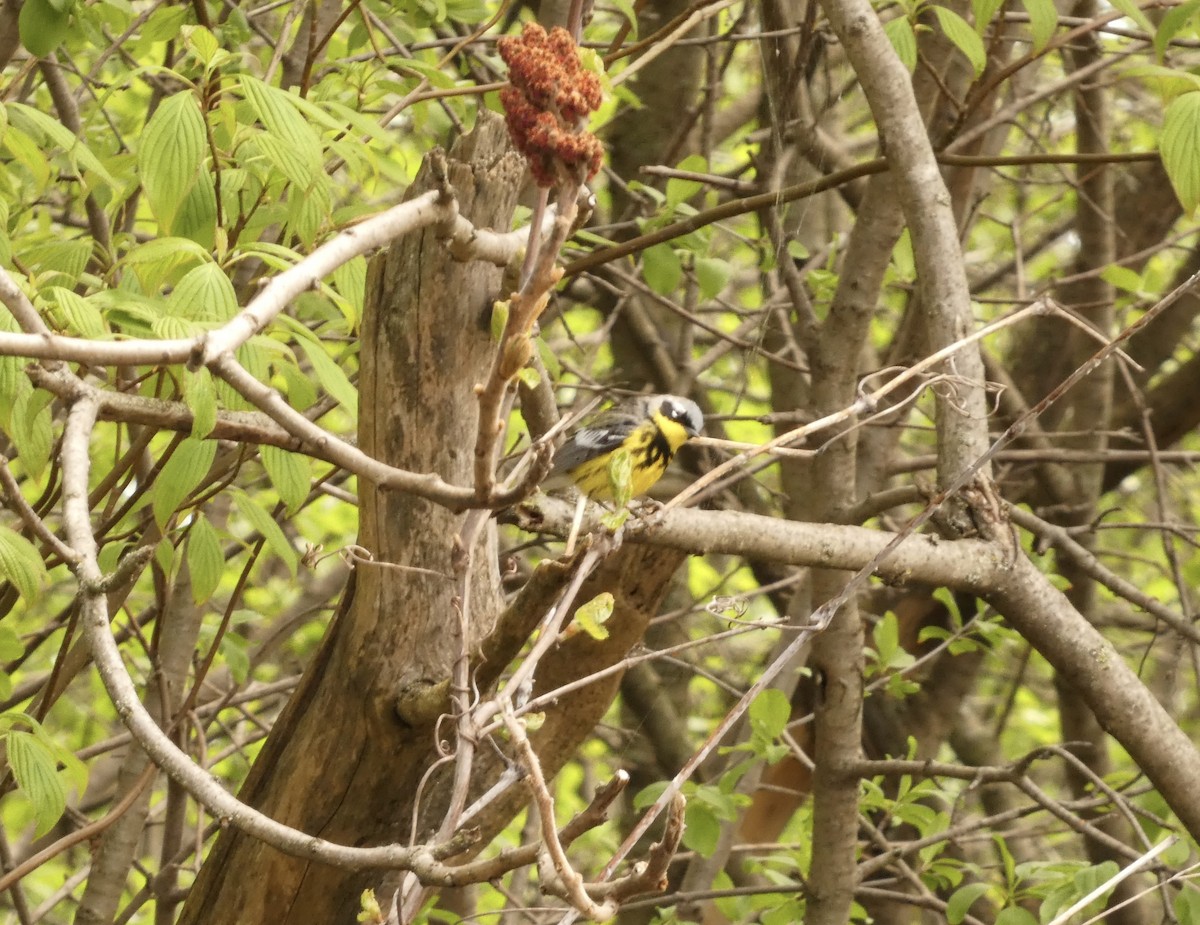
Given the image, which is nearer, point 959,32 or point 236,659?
point 959,32

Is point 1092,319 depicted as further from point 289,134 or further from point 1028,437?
point 289,134

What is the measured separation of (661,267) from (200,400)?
6.90ft

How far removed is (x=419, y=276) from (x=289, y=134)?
0.31m

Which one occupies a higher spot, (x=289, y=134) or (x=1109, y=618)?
(x=289, y=134)

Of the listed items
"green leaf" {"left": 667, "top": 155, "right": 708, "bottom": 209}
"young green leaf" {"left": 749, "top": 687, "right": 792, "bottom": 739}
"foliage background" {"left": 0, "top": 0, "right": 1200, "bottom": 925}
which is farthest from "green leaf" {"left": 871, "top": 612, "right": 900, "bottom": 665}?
"green leaf" {"left": 667, "top": 155, "right": 708, "bottom": 209}

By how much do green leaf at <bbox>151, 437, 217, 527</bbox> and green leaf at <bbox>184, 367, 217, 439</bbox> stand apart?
429mm

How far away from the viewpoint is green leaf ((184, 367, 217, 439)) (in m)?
1.93

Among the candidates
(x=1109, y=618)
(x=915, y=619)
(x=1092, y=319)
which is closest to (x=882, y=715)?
(x=915, y=619)

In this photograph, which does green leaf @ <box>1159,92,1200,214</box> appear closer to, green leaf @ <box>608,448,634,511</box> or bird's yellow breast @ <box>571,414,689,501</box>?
green leaf @ <box>608,448,634,511</box>

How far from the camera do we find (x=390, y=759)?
2383mm

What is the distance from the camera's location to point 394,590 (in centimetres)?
238

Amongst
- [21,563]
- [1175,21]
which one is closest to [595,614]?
[21,563]

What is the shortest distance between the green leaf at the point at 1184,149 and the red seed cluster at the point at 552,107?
1472 millimetres

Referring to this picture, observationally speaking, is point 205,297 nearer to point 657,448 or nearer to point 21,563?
point 21,563
